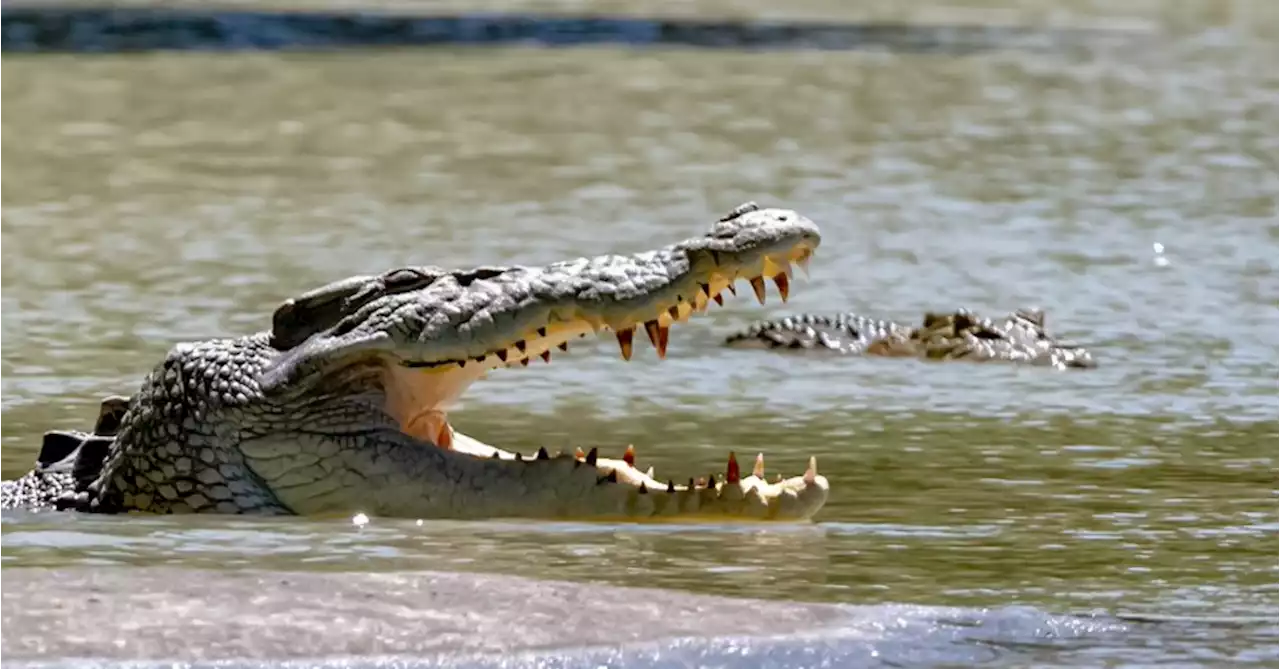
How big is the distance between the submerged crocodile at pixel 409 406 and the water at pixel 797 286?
0.36 feet

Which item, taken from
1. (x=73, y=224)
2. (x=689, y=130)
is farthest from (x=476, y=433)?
(x=689, y=130)

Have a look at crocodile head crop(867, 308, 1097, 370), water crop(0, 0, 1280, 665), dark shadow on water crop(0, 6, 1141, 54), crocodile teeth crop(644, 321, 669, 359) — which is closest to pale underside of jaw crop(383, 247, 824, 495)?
crocodile teeth crop(644, 321, 669, 359)

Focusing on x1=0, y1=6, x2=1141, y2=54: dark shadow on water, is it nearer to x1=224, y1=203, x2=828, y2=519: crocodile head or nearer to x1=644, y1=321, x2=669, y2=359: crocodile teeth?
x1=224, y1=203, x2=828, y2=519: crocodile head

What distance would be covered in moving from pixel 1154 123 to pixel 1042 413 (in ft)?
33.6

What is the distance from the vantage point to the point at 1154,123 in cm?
2002

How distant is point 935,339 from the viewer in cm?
1141

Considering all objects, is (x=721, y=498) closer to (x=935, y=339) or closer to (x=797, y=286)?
(x=935, y=339)

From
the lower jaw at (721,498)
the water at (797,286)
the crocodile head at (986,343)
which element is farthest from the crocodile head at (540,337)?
the crocodile head at (986,343)

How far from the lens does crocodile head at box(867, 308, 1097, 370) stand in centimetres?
Answer: 1115

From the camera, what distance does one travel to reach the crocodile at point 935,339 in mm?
11203

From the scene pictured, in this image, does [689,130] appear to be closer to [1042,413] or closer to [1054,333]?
[1054,333]

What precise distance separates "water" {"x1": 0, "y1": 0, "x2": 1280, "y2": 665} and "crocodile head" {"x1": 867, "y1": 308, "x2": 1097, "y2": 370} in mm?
152

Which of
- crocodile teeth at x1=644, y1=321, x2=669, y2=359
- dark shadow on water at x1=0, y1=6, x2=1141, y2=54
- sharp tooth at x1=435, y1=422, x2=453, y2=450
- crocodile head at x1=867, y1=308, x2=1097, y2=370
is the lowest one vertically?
sharp tooth at x1=435, y1=422, x2=453, y2=450

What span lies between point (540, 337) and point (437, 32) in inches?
786
